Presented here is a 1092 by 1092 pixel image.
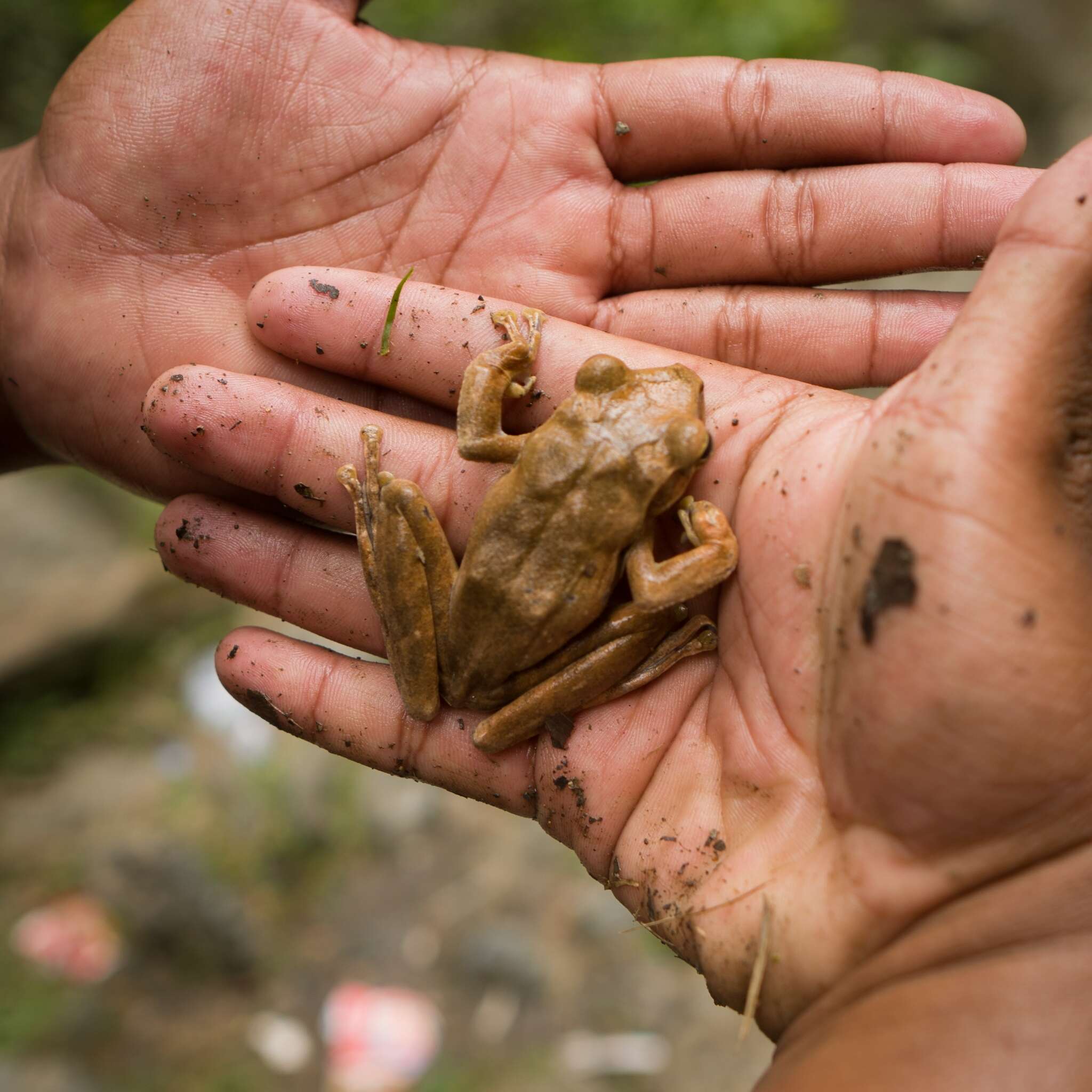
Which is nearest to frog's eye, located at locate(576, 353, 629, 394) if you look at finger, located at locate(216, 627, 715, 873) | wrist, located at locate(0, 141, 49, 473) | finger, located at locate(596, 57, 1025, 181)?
finger, located at locate(216, 627, 715, 873)

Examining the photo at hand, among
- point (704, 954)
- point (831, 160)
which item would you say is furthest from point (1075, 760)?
point (831, 160)

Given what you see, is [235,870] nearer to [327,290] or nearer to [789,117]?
[327,290]

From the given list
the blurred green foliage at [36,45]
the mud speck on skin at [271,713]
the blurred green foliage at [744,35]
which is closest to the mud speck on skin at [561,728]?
the mud speck on skin at [271,713]

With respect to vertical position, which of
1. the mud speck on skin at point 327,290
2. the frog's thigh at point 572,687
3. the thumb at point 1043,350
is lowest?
the frog's thigh at point 572,687

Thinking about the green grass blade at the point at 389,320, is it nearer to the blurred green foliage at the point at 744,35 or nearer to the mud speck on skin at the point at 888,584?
the mud speck on skin at the point at 888,584

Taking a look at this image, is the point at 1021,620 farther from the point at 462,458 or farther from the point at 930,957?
the point at 462,458

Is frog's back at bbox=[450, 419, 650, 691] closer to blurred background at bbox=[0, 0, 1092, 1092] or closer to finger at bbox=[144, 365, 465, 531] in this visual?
finger at bbox=[144, 365, 465, 531]
